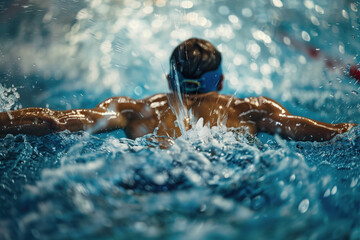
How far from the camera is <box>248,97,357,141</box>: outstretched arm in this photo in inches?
70.3

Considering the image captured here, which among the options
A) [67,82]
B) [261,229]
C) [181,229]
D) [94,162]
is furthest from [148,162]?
[67,82]

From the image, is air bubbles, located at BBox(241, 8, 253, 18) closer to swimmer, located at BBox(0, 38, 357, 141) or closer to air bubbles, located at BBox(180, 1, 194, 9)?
air bubbles, located at BBox(180, 1, 194, 9)

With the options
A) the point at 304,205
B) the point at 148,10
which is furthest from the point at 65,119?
the point at 148,10

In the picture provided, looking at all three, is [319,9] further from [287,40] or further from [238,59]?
[238,59]

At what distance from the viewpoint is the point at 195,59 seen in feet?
5.74

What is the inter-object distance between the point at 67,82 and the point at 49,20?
547 millimetres

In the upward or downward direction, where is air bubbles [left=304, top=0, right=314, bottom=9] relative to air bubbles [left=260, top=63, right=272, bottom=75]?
upward

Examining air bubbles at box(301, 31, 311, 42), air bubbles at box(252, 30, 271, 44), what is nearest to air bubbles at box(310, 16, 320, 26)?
air bubbles at box(301, 31, 311, 42)

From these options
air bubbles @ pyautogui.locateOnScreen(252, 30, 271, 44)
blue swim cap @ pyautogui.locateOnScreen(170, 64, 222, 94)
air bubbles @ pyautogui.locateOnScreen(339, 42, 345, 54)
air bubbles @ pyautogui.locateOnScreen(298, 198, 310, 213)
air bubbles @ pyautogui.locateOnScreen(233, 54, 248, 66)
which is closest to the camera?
air bubbles @ pyautogui.locateOnScreen(298, 198, 310, 213)

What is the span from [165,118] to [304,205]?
0.88 metres

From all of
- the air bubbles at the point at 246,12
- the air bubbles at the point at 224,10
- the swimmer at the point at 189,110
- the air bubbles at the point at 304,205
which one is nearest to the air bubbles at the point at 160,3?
the air bubbles at the point at 224,10

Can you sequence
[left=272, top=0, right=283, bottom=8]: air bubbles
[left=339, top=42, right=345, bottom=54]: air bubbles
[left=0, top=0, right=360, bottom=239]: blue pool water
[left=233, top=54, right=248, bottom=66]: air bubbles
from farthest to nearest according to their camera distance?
[left=233, top=54, right=248, bottom=66]: air bubbles → [left=272, top=0, right=283, bottom=8]: air bubbles → [left=339, top=42, right=345, bottom=54]: air bubbles → [left=0, top=0, right=360, bottom=239]: blue pool water

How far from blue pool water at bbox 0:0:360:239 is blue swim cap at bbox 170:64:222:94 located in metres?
0.24

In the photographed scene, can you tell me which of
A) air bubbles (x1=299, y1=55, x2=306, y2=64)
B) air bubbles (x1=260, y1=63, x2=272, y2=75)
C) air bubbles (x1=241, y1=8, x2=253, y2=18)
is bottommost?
air bubbles (x1=260, y1=63, x2=272, y2=75)
